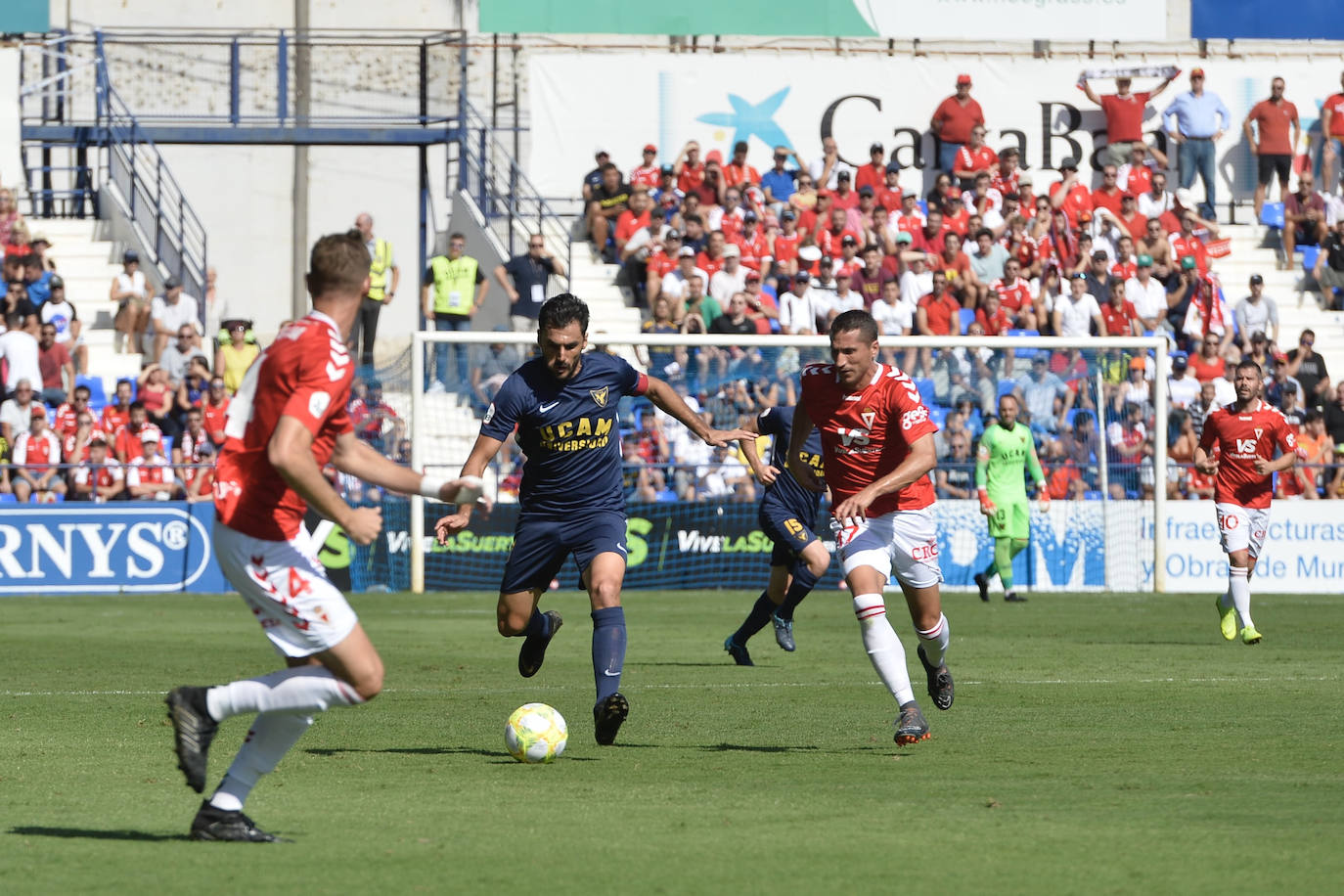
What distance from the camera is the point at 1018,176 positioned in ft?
99.9

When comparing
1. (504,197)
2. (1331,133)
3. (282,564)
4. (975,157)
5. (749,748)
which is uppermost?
(1331,133)

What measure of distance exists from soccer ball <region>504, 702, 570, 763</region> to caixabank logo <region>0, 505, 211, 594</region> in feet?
49.5

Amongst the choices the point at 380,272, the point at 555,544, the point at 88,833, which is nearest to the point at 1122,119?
the point at 380,272

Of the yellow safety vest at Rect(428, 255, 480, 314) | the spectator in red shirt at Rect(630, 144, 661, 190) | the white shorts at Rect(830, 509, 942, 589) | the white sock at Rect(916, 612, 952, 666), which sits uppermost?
the spectator in red shirt at Rect(630, 144, 661, 190)

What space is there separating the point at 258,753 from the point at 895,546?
13.7 feet

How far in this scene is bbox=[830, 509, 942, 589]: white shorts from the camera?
995 cm

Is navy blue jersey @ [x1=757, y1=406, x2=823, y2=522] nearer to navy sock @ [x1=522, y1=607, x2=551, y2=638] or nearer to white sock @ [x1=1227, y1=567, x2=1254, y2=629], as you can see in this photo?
white sock @ [x1=1227, y1=567, x2=1254, y2=629]

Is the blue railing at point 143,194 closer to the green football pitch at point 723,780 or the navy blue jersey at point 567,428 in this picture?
the green football pitch at point 723,780

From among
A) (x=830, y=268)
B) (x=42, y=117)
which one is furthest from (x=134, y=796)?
(x=42, y=117)

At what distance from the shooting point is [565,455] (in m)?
10.5

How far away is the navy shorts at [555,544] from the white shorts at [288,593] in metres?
3.49

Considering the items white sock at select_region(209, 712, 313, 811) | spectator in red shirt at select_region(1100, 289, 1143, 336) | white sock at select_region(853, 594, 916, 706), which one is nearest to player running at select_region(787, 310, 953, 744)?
white sock at select_region(853, 594, 916, 706)

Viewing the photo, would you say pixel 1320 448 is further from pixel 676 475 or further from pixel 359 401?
pixel 359 401

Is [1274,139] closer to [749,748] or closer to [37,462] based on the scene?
[37,462]
